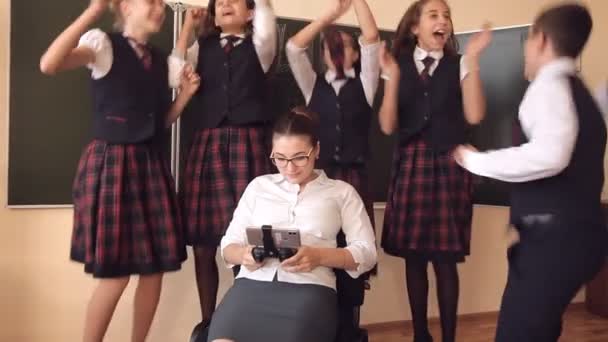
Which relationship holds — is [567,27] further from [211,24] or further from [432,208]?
[211,24]

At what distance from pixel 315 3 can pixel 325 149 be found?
3.15 ft

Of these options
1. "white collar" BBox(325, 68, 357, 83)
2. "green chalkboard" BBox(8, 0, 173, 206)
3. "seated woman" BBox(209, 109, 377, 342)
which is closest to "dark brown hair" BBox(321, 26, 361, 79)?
"white collar" BBox(325, 68, 357, 83)

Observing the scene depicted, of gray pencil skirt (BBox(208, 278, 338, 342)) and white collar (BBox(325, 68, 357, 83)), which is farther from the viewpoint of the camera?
white collar (BBox(325, 68, 357, 83))

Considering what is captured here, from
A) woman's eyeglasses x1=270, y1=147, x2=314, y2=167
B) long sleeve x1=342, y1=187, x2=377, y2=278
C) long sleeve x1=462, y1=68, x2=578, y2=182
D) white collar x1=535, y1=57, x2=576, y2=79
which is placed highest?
white collar x1=535, y1=57, x2=576, y2=79

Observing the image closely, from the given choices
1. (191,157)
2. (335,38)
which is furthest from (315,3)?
(191,157)

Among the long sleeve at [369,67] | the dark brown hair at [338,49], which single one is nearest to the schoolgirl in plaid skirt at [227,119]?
the dark brown hair at [338,49]

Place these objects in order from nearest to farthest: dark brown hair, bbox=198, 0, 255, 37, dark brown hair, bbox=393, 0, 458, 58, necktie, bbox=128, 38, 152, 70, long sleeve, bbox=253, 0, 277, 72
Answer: necktie, bbox=128, 38, 152, 70 → long sleeve, bbox=253, 0, 277, 72 → dark brown hair, bbox=198, 0, 255, 37 → dark brown hair, bbox=393, 0, 458, 58

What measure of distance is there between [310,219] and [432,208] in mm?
707

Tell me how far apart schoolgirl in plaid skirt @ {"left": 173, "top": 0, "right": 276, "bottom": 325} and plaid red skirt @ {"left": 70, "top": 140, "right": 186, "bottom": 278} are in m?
0.16

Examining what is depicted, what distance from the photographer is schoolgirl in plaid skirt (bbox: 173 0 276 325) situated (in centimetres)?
228

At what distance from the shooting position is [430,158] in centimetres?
240

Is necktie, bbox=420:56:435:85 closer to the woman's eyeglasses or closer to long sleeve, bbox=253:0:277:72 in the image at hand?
long sleeve, bbox=253:0:277:72

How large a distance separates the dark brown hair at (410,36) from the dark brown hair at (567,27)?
Answer: 0.86 meters

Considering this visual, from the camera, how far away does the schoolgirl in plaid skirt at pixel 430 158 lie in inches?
93.9
